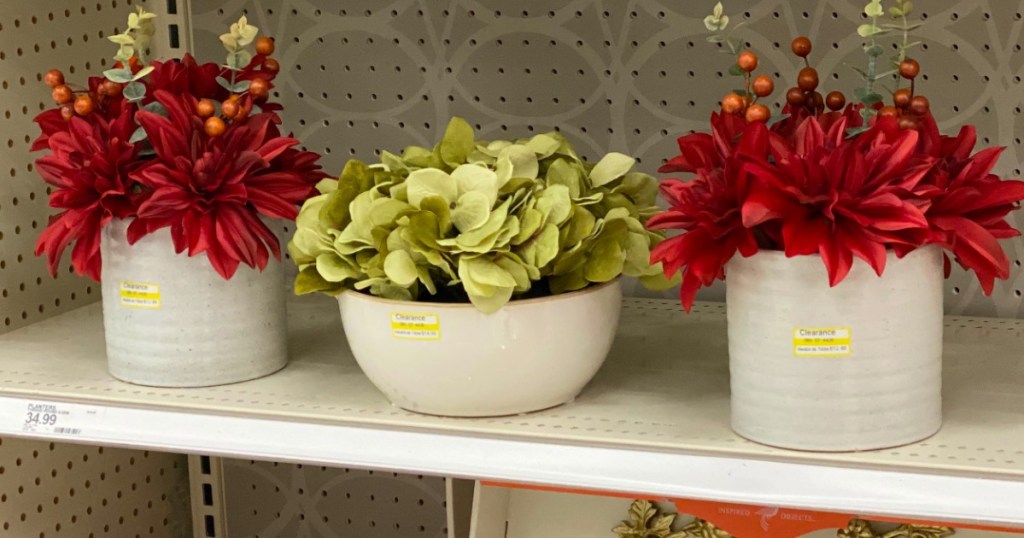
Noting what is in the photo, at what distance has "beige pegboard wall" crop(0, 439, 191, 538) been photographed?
1.21 m

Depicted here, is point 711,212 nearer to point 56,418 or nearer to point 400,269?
point 400,269

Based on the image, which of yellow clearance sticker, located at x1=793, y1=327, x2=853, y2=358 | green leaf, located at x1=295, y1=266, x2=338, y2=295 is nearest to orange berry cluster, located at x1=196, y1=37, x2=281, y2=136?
green leaf, located at x1=295, y1=266, x2=338, y2=295

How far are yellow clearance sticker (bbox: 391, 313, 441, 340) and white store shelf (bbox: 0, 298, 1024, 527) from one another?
0.24 feet

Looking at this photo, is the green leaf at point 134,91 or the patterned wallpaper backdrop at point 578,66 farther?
the patterned wallpaper backdrop at point 578,66

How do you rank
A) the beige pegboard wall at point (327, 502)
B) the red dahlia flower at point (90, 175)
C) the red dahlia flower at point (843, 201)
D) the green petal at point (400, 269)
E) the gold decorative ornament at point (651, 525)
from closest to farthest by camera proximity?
the red dahlia flower at point (843, 201) < the green petal at point (400, 269) < the red dahlia flower at point (90, 175) < the gold decorative ornament at point (651, 525) < the beige pegboard wall at point (327, 502)

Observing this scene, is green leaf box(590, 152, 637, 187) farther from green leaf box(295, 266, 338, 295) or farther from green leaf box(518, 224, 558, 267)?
green leaf box(295, 266, 338, 295)

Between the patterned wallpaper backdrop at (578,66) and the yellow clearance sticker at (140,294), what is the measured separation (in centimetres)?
41

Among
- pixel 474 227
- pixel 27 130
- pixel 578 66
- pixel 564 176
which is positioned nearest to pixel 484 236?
pixel 474 227

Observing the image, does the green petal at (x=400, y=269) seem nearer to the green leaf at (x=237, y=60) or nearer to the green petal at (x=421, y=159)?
the green petal at (x=421, y=159)

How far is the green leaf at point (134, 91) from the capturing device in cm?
99

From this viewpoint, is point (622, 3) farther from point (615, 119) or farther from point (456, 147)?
point (456, 147)

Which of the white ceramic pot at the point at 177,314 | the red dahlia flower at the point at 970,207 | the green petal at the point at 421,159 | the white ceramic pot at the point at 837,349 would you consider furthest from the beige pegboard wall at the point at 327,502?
the red dahlia flower at the point at 970,207

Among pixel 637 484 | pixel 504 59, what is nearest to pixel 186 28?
pixel 504 59

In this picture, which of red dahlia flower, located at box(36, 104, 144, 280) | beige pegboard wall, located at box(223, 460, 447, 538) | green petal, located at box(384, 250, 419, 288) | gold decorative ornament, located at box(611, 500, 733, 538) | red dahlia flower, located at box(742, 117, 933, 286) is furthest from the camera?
beige pegboard wall, located at box(223, 460, 447, 538)
